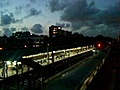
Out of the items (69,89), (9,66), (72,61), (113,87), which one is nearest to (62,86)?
(69,89)

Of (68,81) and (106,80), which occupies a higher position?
(68,81)

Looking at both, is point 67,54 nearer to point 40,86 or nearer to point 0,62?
point 0,62

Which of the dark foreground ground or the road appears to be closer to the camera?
the road

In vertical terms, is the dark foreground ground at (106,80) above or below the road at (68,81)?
below

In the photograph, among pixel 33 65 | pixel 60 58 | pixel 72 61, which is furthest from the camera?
pixel 72 61

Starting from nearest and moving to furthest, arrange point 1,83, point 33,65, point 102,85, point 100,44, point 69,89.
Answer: point 69,89
point 1,83
point 33,65
point 102,85
point 100,44

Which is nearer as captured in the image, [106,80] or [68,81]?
[68,81]

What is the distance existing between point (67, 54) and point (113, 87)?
3632 centimetres

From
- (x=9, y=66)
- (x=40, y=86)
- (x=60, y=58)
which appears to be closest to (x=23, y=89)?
(x=40, y=86)

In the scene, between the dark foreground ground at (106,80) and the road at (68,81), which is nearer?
the road at (68,81)

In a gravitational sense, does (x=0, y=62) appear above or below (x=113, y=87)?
above

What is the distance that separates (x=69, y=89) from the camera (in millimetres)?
19859

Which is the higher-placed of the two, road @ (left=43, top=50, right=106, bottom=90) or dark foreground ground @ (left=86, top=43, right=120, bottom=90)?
road @ (left=43, top=50, right=106, bottom=90)

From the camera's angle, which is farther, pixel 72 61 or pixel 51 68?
pixel 72 61
